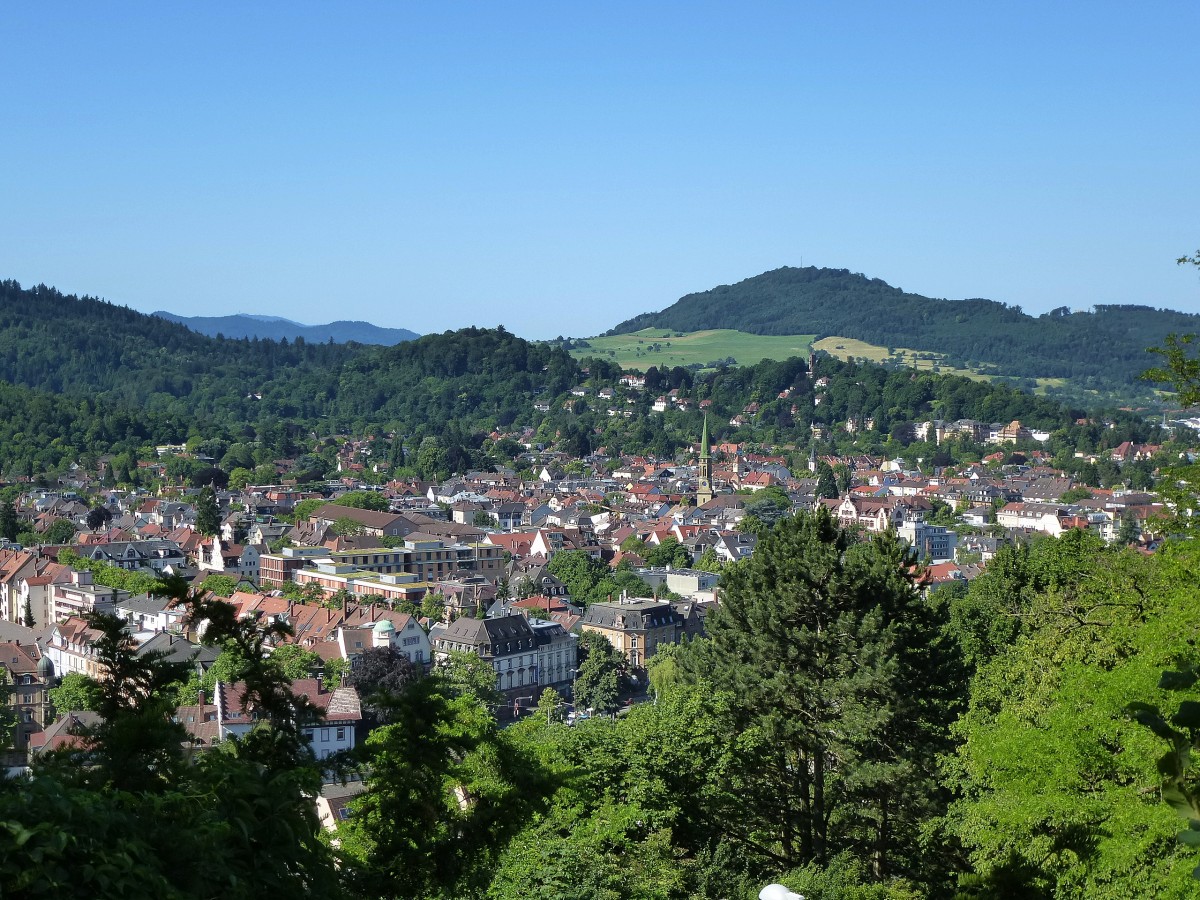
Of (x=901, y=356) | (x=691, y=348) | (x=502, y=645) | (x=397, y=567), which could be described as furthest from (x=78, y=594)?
(x=901, y=356)

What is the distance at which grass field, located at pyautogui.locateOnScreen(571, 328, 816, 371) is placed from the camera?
164 metres

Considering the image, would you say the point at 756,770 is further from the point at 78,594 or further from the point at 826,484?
the point at 826,484

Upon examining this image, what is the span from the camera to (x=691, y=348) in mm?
176250

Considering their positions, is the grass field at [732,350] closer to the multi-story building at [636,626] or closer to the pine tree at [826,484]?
the pine tree at [826,484]

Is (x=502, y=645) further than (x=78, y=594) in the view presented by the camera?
No

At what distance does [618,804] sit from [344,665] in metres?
23.1

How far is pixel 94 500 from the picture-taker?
2776 inches

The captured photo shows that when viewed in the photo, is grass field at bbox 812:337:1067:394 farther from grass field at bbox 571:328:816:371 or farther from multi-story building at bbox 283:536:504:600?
multi-story building at bbox 283:536:504:600

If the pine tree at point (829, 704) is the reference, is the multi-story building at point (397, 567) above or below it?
below

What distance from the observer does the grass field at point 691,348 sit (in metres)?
164

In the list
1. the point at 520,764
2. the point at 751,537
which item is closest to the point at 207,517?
the point at 751,537

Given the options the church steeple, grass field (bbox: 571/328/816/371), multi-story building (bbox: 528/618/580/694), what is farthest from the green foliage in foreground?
grass field (bbox: 571/328/816/371)

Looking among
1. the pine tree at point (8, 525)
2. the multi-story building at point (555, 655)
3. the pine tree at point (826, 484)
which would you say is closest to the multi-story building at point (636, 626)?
the multi-story building at point (555, 655)

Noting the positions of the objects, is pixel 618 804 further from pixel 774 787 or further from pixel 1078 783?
pixel 1078 783
